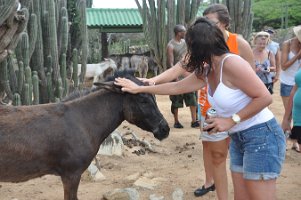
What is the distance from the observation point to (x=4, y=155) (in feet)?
10.2

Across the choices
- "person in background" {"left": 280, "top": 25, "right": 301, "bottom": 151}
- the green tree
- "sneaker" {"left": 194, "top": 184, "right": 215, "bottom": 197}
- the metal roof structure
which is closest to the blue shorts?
"person in background" {"left": 280, "top": 25, "right": 301, "bottom": 151}

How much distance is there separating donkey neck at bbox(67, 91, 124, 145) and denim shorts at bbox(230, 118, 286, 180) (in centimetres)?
116

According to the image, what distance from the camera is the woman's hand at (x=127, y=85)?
3.22m

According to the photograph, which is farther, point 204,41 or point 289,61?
point 289,61

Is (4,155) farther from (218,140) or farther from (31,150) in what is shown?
(218,140)

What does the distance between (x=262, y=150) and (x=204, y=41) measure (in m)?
0.74

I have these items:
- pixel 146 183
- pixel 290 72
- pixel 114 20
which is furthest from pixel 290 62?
pixel 114 20

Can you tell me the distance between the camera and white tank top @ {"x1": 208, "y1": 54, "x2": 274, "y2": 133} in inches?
98.4

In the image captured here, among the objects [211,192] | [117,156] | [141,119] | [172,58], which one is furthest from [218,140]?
[172,58]

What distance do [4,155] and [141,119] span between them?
1089 millimetres

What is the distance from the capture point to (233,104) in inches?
99.6

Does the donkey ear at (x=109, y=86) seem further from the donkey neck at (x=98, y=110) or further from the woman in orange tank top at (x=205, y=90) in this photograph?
the woman in orange tank top at (x=205, y=90)

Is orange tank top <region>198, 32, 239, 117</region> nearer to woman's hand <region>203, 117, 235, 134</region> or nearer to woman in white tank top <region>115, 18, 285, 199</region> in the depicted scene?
woman in white tank top <region>115, 18, 285, 199</region>

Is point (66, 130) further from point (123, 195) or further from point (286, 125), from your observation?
point (286, 125)
